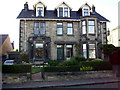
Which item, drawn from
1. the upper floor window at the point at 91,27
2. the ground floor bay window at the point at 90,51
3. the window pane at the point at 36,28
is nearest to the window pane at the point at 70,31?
the upper floor window at the point at 91,27

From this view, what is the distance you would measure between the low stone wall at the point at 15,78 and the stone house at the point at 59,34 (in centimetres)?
777

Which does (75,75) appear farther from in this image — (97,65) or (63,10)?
(63,10)

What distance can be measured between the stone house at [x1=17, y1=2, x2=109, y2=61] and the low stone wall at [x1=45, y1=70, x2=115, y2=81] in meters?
6.75

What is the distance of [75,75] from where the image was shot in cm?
1101

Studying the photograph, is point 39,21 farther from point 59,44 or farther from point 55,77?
point 55,77

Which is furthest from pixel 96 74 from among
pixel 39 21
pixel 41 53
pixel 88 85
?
pixel 39 21

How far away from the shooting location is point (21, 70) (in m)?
10.4

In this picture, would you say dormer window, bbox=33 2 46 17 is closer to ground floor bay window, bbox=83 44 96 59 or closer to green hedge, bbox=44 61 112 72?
ground floor bay window, bbox=83 44 96 59

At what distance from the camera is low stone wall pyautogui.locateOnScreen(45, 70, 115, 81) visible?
10.5 m

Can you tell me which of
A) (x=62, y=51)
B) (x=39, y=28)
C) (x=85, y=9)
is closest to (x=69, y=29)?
(x=62, y=51)

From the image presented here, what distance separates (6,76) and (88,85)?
6.58m

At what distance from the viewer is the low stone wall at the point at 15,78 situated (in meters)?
9.98

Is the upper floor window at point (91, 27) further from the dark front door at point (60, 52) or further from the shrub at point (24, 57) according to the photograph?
the shrub at point (24, 57)

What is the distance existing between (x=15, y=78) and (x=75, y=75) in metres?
5.09
